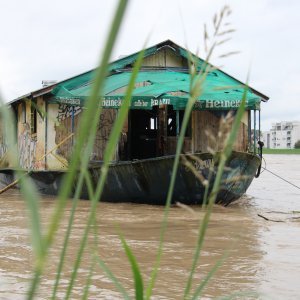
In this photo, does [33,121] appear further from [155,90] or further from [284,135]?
[284,135]

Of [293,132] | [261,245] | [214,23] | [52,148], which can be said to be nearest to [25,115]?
[52,148]

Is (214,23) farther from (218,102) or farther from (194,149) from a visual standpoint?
(194,149)

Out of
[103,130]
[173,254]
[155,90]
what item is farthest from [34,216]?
[103,130]

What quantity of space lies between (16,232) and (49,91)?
5820 mm

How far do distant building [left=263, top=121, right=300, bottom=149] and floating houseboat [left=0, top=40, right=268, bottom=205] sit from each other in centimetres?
12554

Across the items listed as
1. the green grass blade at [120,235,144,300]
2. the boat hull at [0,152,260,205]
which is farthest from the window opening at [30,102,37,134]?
the green grass blade at [120,235,144,300]

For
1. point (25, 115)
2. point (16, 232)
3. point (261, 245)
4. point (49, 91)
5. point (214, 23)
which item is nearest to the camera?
point (214, 23)

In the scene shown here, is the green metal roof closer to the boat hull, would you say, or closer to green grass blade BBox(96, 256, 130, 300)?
the boat hull

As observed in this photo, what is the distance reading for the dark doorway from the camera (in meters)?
14.0

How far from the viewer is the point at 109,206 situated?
11.1 metres

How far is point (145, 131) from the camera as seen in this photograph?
1415 centimetres

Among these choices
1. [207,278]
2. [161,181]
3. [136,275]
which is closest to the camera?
[136,275]

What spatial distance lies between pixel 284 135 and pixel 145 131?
5265 inches

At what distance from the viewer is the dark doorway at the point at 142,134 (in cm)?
1402
